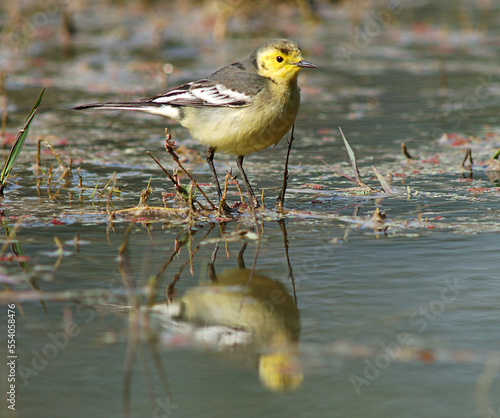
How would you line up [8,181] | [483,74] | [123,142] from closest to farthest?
[8,181] → [123,142] → [483,74]

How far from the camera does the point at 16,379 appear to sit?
3.45 m

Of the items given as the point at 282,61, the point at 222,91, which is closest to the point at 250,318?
the point at 222,91

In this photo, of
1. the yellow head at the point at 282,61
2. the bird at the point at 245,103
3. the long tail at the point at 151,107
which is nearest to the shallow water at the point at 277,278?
the bird at the point at 245,103

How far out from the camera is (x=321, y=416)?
3.14 metres

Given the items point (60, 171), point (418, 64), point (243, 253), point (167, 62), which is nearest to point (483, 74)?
point (418, 64)

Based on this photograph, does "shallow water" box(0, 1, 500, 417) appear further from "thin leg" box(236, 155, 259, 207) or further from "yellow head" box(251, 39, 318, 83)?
"yellow head" box(251, 39, 318, 83)

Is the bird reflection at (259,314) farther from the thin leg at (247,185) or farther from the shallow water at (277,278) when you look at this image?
the thin leg at (247,185)

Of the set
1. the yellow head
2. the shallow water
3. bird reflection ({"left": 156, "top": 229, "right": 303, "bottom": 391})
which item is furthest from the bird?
bird reflection ({"left": 156, "top": 229, "right": 303, "bottom": 391})

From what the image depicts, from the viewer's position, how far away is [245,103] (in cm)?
589

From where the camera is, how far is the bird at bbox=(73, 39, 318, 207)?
589 centimetres

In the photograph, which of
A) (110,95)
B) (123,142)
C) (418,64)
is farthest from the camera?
(418,64)

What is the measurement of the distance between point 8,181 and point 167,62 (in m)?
7.28

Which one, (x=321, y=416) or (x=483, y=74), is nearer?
(x=321, y=416)

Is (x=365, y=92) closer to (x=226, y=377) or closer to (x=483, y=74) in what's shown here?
(x=483, y=74)
